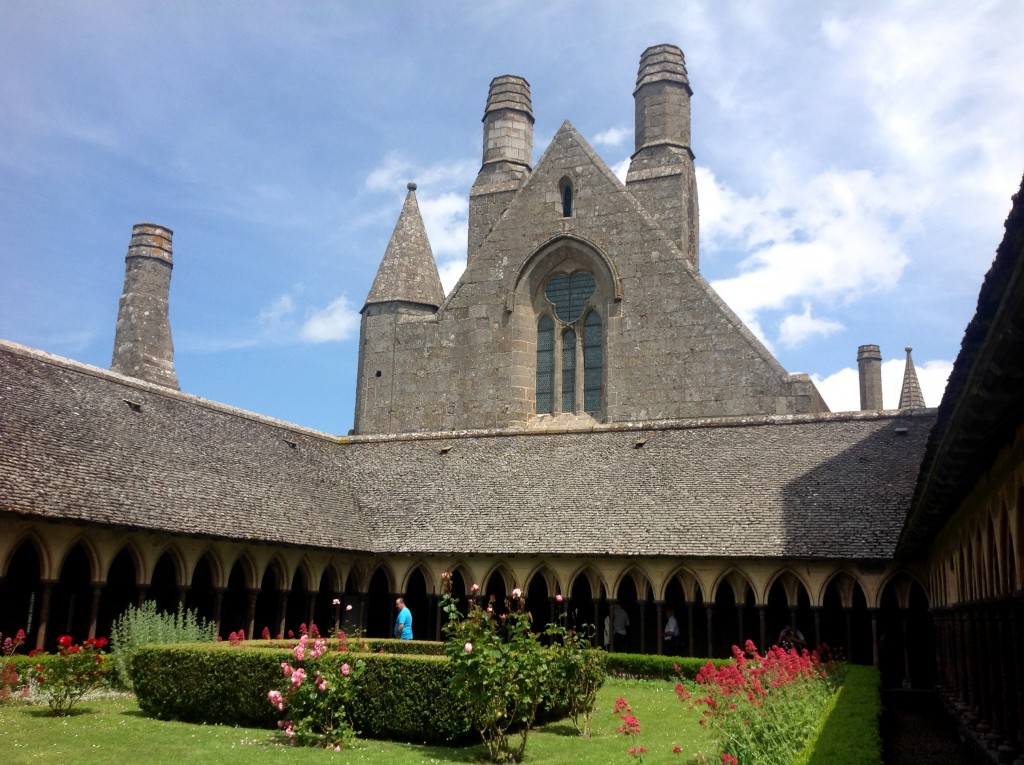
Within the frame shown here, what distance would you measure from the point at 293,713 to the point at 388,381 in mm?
21339

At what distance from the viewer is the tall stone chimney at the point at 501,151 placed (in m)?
35.2

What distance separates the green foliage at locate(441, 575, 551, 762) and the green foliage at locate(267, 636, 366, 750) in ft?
5.37

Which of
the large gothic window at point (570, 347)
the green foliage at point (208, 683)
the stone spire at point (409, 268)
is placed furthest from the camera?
the stone spire at point (409, 268)

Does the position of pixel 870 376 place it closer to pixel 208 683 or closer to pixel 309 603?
pixel 309 603

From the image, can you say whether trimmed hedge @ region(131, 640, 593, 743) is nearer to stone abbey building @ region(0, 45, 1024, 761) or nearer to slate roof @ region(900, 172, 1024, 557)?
stone abbey building @ region(0, 45, 1024, 761)

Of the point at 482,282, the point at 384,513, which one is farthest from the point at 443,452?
the point at 482,282

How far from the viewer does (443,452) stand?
2764 cm

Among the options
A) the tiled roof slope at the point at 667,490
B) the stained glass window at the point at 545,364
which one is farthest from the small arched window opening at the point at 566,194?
the tiled roof slope at the point at 667,490

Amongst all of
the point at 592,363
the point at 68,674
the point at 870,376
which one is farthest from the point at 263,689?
the point at 870,376

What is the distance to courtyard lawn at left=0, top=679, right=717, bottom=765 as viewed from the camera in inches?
427

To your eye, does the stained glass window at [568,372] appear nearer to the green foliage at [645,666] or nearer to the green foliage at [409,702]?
the green foliage at [645,666]

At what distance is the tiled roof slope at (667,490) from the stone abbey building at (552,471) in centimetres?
7

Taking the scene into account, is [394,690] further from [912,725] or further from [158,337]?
[158,337]

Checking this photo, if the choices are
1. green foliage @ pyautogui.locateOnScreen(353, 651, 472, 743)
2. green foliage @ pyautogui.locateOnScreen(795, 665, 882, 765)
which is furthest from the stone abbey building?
green foliage @ pyautogui.locateOnScreen(353, 651, 472, 743)
